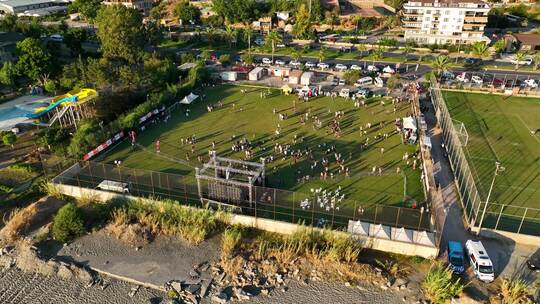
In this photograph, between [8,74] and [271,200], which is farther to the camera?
[8,74]

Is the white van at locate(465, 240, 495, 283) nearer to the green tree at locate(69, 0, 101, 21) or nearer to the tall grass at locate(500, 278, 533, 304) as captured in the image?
the tall grass at locate(500, 278, 533, 304)

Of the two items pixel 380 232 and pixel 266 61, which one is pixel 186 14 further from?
pixel 380 232

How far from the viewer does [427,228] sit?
78.2ft

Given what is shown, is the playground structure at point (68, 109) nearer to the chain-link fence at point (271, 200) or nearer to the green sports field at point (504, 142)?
the chain-link fence at point (271, 200)

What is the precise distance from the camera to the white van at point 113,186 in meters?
27.5

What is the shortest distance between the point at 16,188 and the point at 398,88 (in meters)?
42.9

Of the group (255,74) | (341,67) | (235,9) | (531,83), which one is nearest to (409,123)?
(341,67)

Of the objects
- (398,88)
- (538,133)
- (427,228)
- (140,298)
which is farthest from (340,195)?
(398,88)

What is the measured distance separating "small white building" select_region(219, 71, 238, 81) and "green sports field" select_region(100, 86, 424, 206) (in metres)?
5.02

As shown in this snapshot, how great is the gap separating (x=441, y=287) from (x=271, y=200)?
37.8ft

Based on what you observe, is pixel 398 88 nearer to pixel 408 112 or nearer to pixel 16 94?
pixel 408 112

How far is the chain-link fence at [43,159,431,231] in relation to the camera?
24156mm

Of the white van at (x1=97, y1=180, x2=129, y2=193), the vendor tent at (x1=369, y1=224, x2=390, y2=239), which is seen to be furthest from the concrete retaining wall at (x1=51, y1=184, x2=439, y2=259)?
the white van at (x1=97, y1=180, x2=129, y2=193)

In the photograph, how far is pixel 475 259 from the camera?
2120 centimetres
